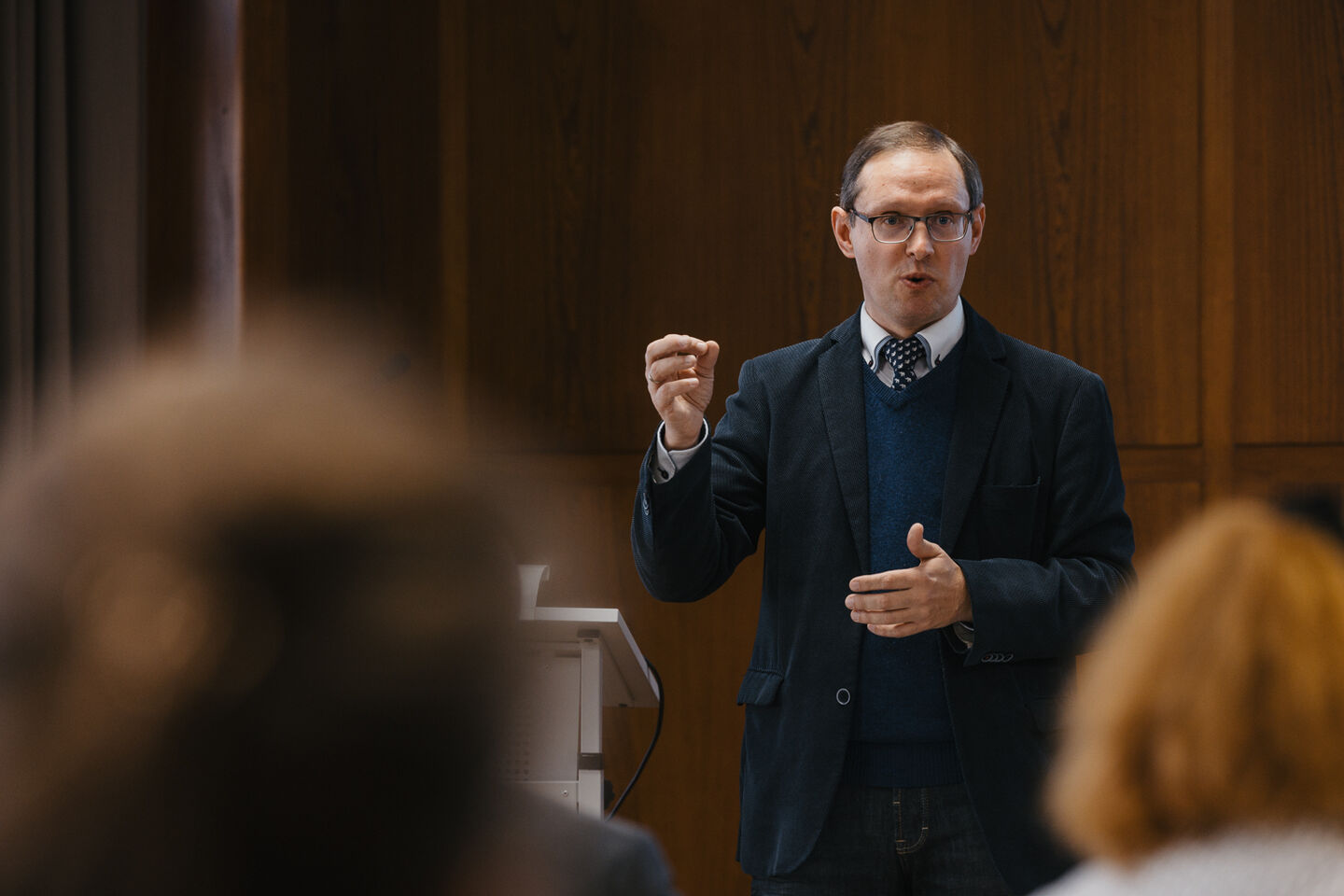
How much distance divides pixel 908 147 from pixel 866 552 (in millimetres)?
690

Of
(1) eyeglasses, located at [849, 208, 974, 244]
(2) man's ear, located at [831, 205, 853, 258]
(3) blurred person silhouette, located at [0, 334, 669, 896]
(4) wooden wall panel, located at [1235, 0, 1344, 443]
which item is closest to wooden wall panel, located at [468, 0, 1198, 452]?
(4) wooden wall panel, located at [1235, 0, 1344, 443]

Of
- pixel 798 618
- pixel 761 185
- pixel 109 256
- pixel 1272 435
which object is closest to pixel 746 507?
pixel 798 618

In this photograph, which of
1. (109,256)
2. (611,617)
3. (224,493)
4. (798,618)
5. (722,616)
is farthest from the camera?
(722,616)

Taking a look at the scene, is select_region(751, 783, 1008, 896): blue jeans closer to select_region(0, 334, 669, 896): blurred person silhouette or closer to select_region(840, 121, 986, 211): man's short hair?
select_region(840, 121, 986, 211): man's short hair

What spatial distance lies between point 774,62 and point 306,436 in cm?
339

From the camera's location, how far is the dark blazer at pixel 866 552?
187cm

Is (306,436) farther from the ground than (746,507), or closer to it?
farther from the ground

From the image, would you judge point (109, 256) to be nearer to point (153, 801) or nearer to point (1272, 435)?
point (153, 801)

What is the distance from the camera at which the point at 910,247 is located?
2092mm

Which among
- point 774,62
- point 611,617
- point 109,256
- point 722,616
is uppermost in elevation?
point 774,62

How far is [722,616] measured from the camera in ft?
11.9

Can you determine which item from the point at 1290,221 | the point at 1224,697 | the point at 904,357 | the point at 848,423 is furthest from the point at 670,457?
the point at 1290,221

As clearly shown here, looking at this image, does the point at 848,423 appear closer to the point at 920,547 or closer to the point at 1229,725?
the point at 920,547

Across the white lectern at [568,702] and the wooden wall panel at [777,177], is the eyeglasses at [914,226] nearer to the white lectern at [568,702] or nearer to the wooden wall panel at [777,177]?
the white lectern at [568,702]
